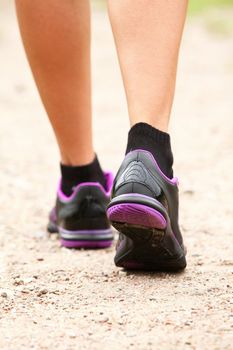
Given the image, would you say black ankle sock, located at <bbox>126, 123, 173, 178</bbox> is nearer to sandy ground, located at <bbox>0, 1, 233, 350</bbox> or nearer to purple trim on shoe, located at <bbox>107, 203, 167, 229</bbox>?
purple trim on shoe, located at <bbox>107, 203, 167, 229</bbox>

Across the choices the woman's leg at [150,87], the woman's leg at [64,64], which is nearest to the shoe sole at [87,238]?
the woman's leg at [64,64]

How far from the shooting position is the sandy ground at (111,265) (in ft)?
5.01

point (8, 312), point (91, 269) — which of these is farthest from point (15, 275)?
point (8, 312)

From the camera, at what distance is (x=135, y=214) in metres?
1.67

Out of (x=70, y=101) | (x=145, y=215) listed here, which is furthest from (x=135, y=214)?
(x=70, y=101)

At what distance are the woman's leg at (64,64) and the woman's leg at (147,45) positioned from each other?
36 centimetres

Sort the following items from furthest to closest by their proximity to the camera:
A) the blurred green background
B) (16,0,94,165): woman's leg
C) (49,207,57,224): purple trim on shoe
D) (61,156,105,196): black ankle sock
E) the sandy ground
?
1. the blurred green background
2. (49,207,57,224): purple trim on shoe
3. (61,156,105,196): black ankle sock
4. (16,0,94,165): woman's leg
5. the sandy ground

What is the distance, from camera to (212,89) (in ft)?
20.6

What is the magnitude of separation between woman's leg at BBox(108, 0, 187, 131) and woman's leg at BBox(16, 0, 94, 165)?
1.18 feet

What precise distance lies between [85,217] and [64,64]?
504 mm

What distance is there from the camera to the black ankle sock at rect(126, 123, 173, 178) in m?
1.79

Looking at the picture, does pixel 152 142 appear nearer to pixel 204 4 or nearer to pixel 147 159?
pixel 147 159

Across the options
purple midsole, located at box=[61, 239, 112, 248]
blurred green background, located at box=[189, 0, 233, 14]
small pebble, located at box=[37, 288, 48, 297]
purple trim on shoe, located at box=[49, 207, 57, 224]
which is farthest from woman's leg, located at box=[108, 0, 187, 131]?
blurred green background, located at box=[189, 0, 233, 14]

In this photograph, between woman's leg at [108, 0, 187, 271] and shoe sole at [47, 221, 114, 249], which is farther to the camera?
shoe sole at [47, 221, 114, 249]
